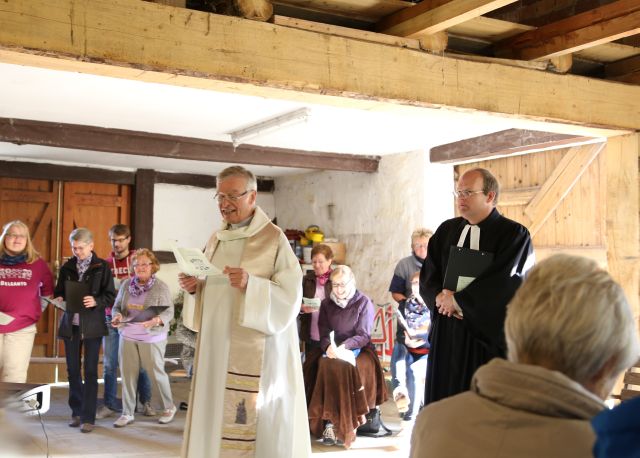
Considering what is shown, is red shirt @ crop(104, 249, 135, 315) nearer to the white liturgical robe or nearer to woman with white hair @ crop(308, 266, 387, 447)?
woman with white hair @ crop(308, 266, 387, 447)

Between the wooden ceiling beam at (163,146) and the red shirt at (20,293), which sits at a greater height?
the wooden ceiling beam at (163,146)

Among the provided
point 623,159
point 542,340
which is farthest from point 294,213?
point 542,340

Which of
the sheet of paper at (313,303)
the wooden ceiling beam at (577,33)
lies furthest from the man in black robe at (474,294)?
the sheet of paper at (313,303)

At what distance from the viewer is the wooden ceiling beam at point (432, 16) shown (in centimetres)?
337

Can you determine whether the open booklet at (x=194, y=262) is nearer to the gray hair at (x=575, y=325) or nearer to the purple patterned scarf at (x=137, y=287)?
the gray hair at (x=575, y=325)

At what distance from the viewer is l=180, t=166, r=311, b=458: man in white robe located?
3.44 meters

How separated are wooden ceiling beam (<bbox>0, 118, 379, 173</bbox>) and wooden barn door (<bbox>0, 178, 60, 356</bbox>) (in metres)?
2.45

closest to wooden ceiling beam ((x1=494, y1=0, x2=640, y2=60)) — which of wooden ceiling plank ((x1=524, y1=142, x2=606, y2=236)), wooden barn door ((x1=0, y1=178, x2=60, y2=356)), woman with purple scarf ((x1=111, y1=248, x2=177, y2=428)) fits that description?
wooden ceiling plank ((x1=524, y1=142, x2=606, y2=236))

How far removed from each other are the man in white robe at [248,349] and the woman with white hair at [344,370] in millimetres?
1998

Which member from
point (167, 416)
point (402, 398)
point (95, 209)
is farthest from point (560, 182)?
point (95, 209)

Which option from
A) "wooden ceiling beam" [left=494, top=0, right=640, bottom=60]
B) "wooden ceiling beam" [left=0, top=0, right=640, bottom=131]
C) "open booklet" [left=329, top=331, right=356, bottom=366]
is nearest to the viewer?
"wooden ceiling beam" [left=0, top=0, right=640, bottom=131]

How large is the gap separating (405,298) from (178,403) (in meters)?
2.56

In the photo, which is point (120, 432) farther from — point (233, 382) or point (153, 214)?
point (153, 214)

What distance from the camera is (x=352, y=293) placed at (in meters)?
5.80
